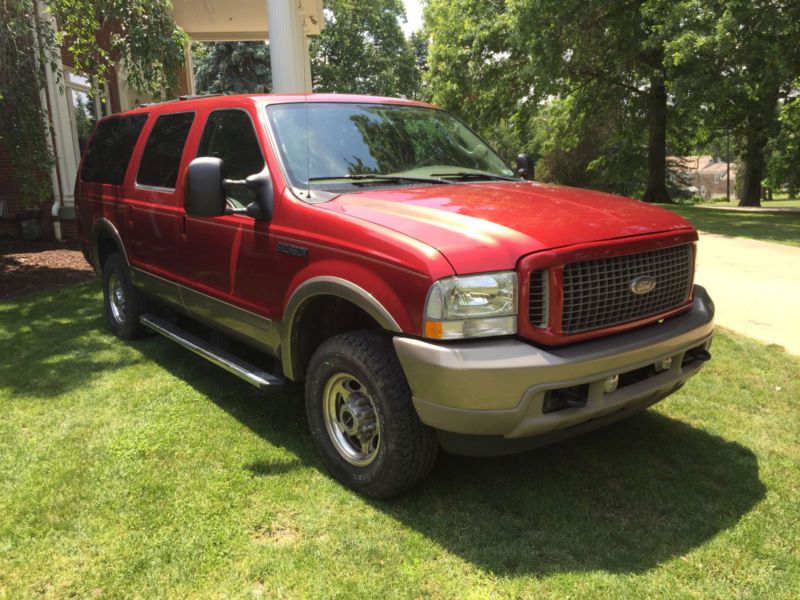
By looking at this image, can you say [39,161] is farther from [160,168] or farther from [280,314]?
[280,314]

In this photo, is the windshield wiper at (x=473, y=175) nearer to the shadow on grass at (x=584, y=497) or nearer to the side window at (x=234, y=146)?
the side window at (x=234, y=146)

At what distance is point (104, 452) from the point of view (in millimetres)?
3721

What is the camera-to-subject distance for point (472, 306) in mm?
2658

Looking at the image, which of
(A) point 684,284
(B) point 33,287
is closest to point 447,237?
(A) point 684,284

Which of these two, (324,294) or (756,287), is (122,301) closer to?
(324,294)

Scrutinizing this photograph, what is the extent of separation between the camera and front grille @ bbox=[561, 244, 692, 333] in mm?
2801

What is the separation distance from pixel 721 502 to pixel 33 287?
8.09 meters

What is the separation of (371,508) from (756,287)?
642cm

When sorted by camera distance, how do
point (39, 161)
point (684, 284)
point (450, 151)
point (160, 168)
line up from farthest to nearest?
point (39, 161) < point (160, 168) < point (450, 151) < point (684, 284)

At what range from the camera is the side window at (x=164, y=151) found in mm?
4562

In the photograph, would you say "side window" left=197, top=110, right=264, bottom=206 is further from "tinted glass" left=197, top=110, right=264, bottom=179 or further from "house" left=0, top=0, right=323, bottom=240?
"house" left=0, top=0, right=323, bottom=240

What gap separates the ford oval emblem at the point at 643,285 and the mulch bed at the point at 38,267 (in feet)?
24.2

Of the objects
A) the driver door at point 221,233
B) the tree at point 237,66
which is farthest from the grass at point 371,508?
the tree at point 237,66

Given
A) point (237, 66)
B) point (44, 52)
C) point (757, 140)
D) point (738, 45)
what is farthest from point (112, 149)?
point (237, 66)
